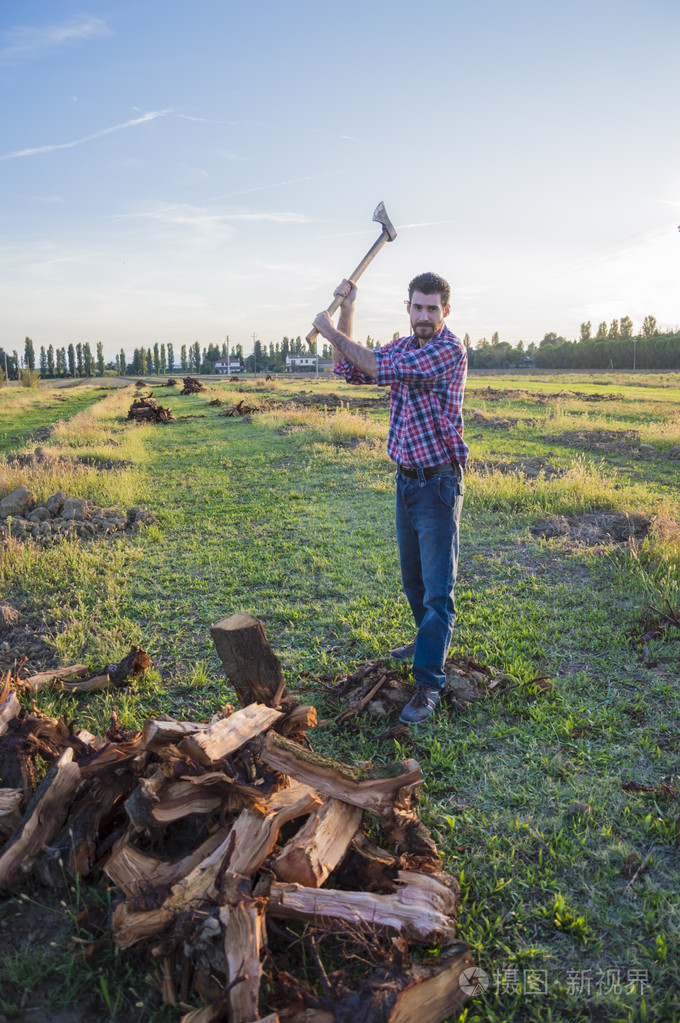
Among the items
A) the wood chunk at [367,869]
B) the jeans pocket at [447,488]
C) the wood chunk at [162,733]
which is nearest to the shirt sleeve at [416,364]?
the jeans pocket at [447,488]

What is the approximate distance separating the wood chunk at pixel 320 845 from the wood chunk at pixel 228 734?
0.43 m

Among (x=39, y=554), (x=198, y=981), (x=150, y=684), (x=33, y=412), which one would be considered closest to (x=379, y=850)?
(x=198, y=981)

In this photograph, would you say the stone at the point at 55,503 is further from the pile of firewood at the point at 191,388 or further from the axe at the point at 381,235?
the pile of firewood at the point at 191,388

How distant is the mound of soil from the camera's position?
7.03 meters

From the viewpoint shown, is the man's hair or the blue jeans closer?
the man's hair

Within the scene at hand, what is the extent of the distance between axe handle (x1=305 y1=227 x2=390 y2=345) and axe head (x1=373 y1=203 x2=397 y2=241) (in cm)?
3

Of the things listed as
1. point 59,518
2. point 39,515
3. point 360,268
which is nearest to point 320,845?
point 360,268

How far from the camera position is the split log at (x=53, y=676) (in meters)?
3.95

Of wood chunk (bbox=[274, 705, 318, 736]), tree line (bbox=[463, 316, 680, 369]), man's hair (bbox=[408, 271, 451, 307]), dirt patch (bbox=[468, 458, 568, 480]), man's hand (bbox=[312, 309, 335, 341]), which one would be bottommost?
wood chunk (bbox=[274, 705, 318, 736])

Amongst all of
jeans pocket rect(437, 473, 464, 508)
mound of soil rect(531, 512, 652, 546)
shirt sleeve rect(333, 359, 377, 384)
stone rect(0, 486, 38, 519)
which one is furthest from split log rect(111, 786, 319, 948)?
stone rect(0, 486, 38, 519)

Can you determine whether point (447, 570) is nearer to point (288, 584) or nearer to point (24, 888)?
point (24, 888)

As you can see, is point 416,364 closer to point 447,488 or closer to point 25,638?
point 447,488

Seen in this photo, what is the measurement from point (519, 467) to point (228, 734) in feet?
34.2

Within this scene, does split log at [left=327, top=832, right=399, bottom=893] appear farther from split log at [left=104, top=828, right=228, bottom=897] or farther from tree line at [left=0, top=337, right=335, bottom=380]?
tree line at [left=0, top=337, right=335, bottom=380]
